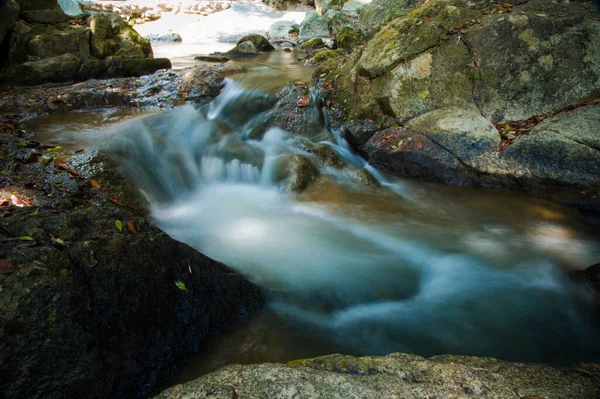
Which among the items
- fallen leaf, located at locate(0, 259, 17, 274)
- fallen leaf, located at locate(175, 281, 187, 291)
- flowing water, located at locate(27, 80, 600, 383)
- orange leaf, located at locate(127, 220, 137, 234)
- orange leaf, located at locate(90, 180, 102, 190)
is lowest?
flowing water, located at locate(27, 80, 600, 383)

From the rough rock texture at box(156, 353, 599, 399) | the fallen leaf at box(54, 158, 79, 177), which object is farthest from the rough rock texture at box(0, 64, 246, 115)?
the rough rock texture at box(156, 353, 599, 399)

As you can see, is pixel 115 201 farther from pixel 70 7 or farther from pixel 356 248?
pixel 70 7

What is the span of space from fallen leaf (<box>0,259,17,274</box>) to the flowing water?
4.34ft

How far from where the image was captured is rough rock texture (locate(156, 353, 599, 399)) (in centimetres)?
173

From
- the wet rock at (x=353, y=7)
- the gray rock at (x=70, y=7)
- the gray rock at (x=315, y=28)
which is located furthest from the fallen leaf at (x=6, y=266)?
the wet rock at (x=353, y=7)

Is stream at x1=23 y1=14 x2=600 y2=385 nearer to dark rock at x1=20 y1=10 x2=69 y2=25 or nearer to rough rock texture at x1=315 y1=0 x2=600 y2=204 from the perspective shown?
rough rock texture at x1=315 y1=0 x2=600 y2=204

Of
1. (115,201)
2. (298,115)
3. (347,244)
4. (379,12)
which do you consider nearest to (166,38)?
(379,12)

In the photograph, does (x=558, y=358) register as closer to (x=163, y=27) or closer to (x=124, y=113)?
(x=124, y=113)

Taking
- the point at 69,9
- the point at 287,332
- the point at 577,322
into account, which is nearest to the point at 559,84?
the point at 577,322

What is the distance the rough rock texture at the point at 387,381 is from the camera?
1.73m

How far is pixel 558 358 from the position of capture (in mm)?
3125

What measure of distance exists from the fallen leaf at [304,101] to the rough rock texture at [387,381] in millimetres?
6228

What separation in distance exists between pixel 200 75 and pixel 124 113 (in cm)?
267

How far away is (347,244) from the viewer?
4832 millimetres
